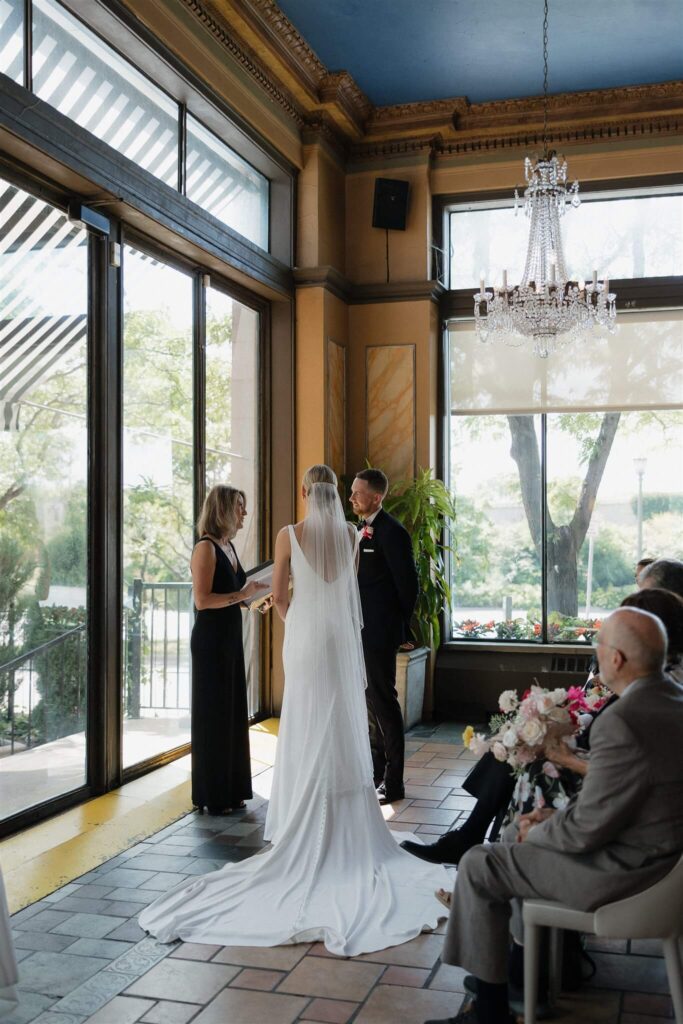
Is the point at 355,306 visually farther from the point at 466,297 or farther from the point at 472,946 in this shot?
the point at 472,946

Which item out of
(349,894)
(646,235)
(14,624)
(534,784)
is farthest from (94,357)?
(646,235)

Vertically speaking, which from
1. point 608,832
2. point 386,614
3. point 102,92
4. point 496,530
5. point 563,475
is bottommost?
point 608,832

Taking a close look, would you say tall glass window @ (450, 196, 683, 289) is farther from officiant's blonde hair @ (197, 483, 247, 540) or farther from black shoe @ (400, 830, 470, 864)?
black shoe @ (400, 830, 470, 864)

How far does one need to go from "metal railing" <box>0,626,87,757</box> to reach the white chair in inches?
104

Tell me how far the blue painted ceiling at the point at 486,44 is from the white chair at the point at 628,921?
5276 millimetres

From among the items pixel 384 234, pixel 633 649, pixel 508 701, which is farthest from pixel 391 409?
pixel 633 649

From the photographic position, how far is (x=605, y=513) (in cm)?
776

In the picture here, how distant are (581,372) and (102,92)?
4110 mm

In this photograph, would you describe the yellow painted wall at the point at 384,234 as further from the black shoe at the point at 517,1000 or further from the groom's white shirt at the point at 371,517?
the black shoe at the point at 517,1000

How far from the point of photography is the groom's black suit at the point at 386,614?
208 inches

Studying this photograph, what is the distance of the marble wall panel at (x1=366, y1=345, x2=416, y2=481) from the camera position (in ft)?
25.6

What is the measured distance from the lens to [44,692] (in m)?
4.77

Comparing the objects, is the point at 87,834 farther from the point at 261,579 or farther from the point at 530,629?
the point at 530,629

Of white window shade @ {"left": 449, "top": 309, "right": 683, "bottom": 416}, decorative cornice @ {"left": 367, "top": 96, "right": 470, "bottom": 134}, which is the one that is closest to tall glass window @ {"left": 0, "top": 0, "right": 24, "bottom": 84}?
decorative cornice @ {"left": 367, "top": 96, "right": 470, "bottom": 134}
